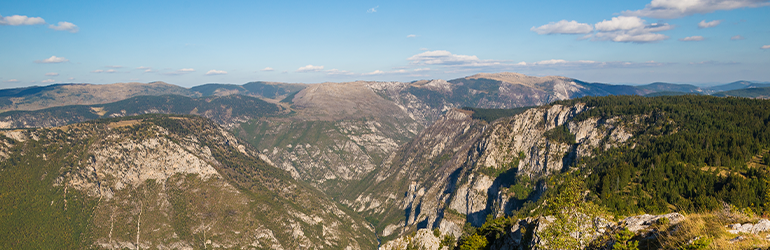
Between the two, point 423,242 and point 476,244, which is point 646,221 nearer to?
point 476,244

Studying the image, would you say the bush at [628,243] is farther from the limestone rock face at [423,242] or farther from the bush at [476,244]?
the limestone rock face at [423,242]

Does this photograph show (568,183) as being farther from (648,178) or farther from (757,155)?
(757,155)

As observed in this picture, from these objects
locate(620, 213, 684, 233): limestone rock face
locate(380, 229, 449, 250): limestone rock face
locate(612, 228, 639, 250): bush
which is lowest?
locate(380, 229, 449, 250): limestone rock face

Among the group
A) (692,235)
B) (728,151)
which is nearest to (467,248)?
(692,235)

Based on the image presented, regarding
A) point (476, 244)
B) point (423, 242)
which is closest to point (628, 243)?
point (476, 244)

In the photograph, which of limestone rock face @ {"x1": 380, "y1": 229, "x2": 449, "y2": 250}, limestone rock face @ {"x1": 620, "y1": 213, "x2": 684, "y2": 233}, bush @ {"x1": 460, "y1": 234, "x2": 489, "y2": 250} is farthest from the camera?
limestone rock face @ {"x1": 380, "y1": 229, "x2": 449, "y2": 250}

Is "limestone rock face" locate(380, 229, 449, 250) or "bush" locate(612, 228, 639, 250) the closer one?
"bush" locate(612, 228, 639, 250)

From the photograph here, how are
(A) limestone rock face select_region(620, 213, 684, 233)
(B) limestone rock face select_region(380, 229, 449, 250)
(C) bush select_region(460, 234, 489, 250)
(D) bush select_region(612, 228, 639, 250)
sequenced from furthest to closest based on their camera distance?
(B) limestone rock face select_region(380, 229, 449, 250) < (C) bush select_region(460, 234, 489, 250) < (A) limestone rock face select_region(620, 213, 684, 233) < (D) bush select_region(612, 228, 639, 250)

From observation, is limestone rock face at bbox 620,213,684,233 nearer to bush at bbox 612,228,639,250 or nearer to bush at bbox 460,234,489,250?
bush at bbox 612,228,639,250

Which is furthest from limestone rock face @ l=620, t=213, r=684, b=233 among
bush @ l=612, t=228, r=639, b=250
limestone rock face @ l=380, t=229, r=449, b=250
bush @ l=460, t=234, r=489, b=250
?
limestone rock face @ l=380, t=229, r=449, b=250

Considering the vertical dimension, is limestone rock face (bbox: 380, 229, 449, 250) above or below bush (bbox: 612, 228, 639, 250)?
below

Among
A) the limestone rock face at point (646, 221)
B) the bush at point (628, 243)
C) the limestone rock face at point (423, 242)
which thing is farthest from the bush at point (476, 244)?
the bush at point (628, 243)
